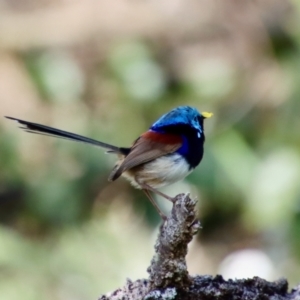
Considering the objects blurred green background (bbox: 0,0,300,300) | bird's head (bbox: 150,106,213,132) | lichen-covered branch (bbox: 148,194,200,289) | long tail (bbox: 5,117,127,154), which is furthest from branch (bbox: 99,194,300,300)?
blurred green background (bbox: 0,0,300,300)

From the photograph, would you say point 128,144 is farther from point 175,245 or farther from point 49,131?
point 175,245

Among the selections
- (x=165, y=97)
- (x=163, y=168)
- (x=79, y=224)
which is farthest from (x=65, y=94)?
(x=163, y=168)

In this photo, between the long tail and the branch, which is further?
the long tail

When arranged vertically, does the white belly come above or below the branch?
above

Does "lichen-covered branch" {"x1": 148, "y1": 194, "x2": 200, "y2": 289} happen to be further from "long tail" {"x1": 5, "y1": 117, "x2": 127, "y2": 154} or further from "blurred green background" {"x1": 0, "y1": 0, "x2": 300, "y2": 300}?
"blurred green background" {"x1": 0, "y1": 0, "x2": 300, "y2": 300}

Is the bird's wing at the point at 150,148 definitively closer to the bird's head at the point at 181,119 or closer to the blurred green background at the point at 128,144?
the bird's head at the point at 181,119

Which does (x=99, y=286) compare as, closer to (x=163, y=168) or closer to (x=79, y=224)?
(x=79, y=224)

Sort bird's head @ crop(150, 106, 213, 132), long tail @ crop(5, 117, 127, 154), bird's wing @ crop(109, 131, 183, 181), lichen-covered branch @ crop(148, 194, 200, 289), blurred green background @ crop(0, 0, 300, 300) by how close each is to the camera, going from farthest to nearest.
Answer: blurred green background @ crop(0, 0, 300, 300) → bird's head @ crop(150, 106, 213, 132) → bird's wing @ crop(109, 131, 183, 181) → long tail @ crop(5, 117, 127, 154) → lichen-covered branch @ crop(148, 194, 200, 289)
